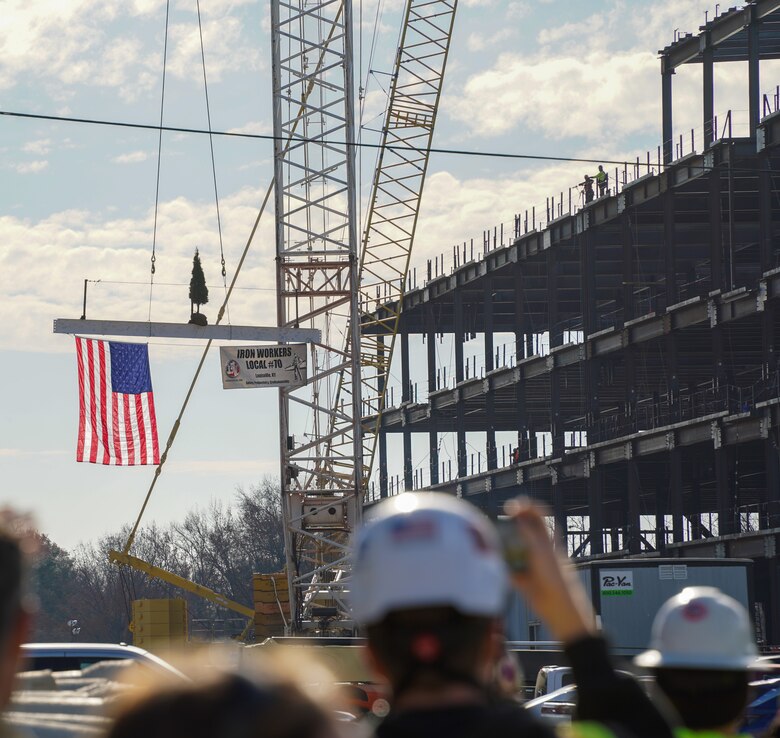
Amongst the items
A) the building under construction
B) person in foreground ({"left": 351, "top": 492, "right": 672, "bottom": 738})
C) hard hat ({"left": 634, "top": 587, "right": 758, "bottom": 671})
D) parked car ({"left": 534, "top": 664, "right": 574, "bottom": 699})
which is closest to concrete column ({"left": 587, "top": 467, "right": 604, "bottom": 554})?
the building under construction

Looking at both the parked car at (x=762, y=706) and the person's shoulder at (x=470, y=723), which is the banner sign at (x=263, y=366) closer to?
the parked car at (x=762, y=706)

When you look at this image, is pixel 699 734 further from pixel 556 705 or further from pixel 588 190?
pixel 588 190

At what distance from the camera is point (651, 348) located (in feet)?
183

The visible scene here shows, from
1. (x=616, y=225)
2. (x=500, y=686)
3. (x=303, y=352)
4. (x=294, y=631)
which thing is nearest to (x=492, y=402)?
(x=616, y=225)

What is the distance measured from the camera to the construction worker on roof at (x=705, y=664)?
11.7 ft

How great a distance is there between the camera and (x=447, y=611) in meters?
2.55

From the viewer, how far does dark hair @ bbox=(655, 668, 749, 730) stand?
3.55 meters

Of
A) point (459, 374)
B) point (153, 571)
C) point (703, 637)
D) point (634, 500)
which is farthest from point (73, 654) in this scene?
point (459, 374)

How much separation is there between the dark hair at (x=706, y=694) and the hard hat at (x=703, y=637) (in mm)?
17

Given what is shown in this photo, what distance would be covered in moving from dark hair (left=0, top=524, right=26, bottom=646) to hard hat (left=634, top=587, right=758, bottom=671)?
5.73 ft

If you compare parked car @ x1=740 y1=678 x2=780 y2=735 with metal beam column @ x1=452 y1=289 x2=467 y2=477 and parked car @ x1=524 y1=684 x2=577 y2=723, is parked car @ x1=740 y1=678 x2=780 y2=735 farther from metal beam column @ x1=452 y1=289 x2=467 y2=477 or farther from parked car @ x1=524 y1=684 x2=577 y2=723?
metal beam column @ x1=452 y1=289 x2=467 y2=477

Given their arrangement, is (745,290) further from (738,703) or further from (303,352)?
(738,703)

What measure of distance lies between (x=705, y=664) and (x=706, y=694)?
0.07 metres

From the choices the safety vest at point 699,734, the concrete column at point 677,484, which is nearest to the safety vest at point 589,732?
the safety vest at point 699,734
